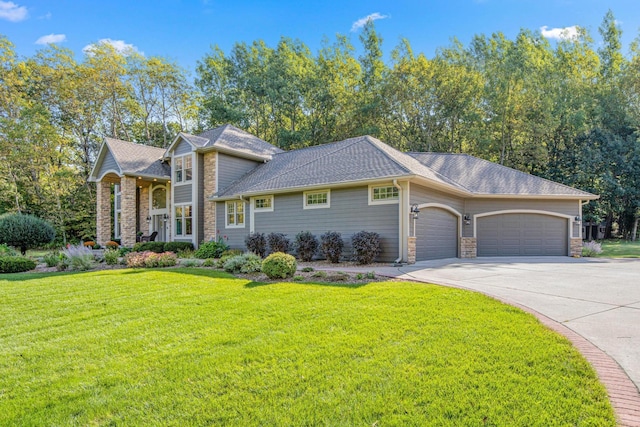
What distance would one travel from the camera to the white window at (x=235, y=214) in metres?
15.9

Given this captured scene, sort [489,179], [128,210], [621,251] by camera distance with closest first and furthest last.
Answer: [489,179] → [621,251] → [128,210]

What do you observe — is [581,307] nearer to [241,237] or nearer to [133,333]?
[133,333]

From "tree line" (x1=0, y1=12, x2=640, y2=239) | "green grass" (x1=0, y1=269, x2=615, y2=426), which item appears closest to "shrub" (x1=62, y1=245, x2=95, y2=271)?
"green grass" (x1=0, y1=269, x2=615, y2=426)

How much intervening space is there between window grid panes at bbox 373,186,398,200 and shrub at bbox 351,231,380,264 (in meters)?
1.28

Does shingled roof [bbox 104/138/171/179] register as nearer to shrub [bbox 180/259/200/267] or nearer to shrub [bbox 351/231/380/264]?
shrub [bbox 180/259/200/267]

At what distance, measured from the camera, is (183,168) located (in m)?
17.9

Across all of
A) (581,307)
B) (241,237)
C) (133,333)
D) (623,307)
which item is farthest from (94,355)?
(241,237)

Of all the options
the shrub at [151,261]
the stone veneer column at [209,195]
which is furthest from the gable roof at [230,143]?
the shrub at [151,261]

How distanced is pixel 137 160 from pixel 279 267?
15835 millimetres

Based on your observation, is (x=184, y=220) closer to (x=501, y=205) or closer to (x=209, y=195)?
(x=209, y=195)

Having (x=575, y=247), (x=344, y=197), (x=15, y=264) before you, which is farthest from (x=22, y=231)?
(x=575, y=247)

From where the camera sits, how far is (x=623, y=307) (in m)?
5.12

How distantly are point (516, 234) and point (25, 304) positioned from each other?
16472 millimetres

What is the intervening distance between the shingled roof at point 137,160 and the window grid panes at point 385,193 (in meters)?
12.6
